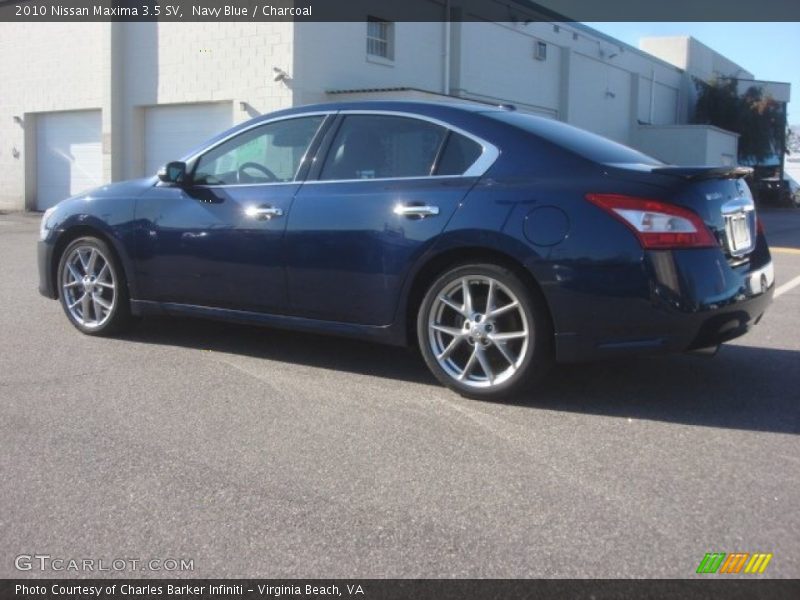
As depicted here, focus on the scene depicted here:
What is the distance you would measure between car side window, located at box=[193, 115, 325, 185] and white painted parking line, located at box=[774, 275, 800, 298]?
18.9 feet

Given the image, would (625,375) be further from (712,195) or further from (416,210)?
(416,210)

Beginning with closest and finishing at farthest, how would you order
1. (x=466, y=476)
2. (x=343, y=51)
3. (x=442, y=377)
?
(x=466, y=476) < (x=442, y=377) < (x=343, y=51)

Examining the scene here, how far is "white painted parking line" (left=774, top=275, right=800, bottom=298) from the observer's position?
9.34m

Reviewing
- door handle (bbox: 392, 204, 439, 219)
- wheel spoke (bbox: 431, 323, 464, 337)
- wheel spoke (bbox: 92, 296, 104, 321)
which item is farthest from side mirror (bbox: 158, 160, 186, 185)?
wheel spoke (bbox: 431, 323, 464, 337)

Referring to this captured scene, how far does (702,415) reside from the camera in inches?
180

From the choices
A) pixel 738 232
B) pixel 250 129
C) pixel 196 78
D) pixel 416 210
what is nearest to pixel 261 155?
pixel 250 129

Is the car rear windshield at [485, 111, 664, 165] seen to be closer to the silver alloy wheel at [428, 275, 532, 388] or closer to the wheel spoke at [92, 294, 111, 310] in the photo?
the silver alloy wheel at [428, 275, 532, 388]

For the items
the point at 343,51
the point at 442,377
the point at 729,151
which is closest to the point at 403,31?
the point at 343,51

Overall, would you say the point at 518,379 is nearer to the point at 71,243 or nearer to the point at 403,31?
the point at 71,243

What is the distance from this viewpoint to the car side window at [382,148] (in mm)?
5004

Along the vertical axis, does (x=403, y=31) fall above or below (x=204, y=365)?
Answer: above

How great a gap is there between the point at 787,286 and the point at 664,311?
6.42 m

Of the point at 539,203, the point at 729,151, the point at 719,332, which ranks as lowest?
the point at 719,332

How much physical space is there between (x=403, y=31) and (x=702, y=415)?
17975 millimetres
